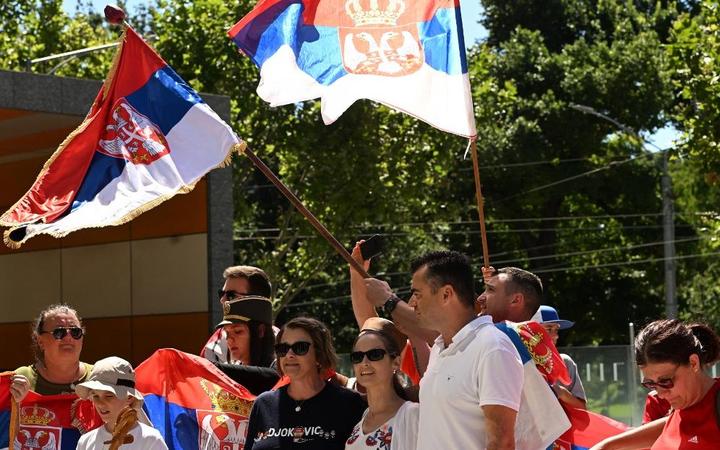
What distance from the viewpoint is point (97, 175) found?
24.9 feet

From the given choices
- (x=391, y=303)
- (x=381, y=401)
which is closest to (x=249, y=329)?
(x=391, y=303)

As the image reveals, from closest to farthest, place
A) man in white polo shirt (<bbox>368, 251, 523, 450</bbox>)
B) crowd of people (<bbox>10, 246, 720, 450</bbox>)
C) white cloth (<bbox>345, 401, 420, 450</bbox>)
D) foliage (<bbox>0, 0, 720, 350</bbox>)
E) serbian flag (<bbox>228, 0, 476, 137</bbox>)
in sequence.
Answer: man in white polo shirt (<bbox>368, 251, 523, 450</bbox>) → crowd of people (<bbox>10, 246, 720, 450</bbox>) → white cloth (<bbox>345, 401, 420, 450</bbox>) → serbian flag (<bbox>228, 0, 476, 137</bbox>) → foliage (<bbox>0, 0, 720, 350</bbox>)

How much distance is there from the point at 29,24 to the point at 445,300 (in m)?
33.4

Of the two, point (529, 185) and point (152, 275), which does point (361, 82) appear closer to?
point (152, 275)

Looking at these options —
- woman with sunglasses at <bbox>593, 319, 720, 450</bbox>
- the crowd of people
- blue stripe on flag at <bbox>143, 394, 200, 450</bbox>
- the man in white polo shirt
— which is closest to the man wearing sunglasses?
the crowd of people

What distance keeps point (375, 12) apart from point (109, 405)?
2.66 m

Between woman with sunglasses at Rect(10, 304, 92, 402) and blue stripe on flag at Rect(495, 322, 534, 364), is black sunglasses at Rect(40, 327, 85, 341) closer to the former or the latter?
woman with sunglasses at Rect(10, 304, 92, 402)

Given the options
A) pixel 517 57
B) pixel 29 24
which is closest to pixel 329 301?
pixel 517 57

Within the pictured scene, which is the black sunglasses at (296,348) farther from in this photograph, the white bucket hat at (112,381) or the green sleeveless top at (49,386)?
the green sleeveless top at (49,386)

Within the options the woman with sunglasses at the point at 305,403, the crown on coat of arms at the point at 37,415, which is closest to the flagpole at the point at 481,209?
the woman with sunglasses at the point at 305,403

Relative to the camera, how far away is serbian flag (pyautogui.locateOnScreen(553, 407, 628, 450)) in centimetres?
714

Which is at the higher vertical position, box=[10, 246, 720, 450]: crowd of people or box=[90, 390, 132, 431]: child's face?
box=[10, 246, 720, 450]: crowd of people

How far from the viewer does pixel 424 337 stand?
262 inches

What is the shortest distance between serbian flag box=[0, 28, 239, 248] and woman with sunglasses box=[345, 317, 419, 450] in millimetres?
1556
